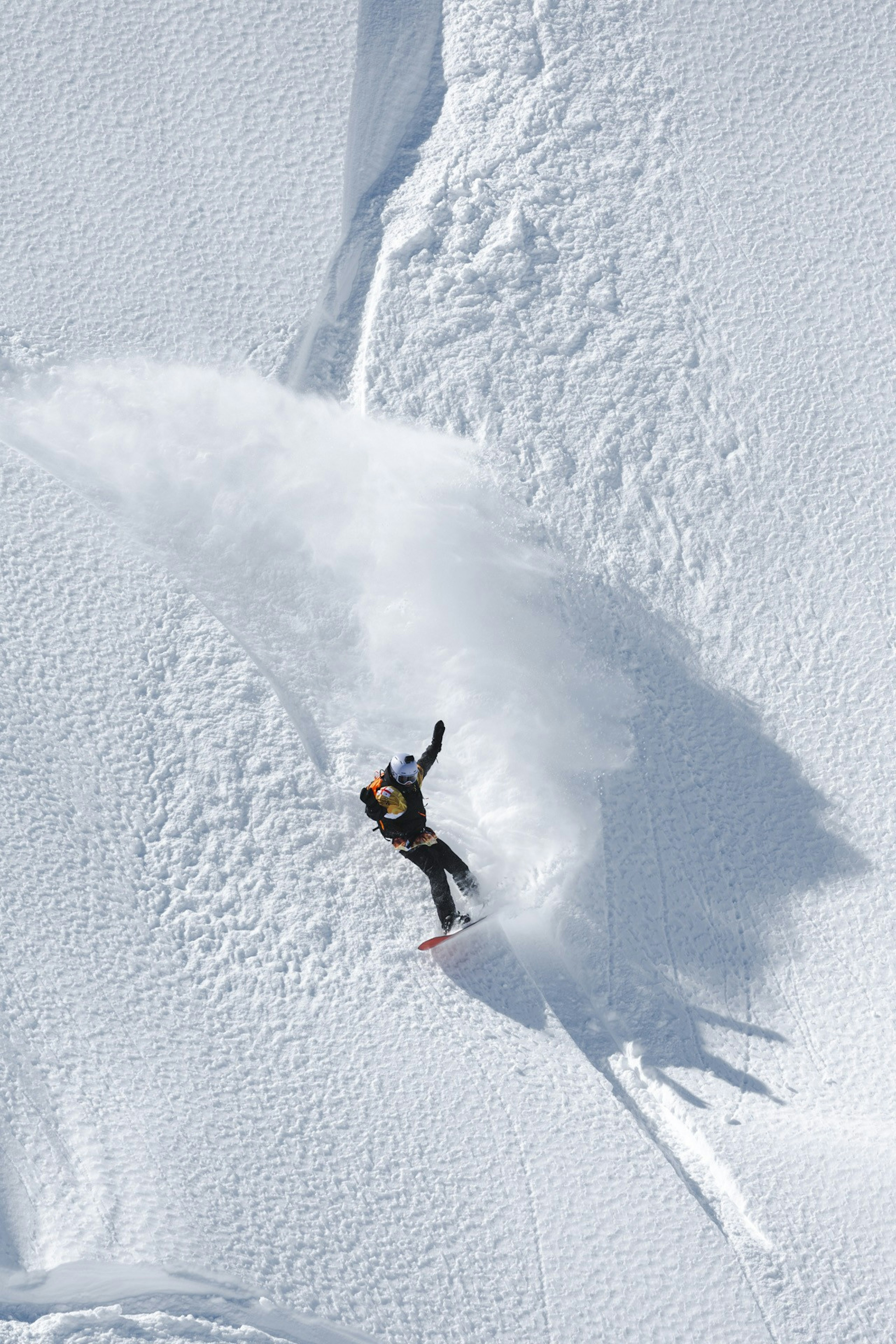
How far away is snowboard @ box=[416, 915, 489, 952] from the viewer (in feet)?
24.4

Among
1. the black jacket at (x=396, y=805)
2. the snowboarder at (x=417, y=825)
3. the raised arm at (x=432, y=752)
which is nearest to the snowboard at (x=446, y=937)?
the snowboarder at (x=417, y=825)

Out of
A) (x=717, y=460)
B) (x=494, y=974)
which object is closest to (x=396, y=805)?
(x=494, y=974)

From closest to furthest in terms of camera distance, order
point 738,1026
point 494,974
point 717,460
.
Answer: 1. point 494,974
2. point 738,1026
3. point 717,460

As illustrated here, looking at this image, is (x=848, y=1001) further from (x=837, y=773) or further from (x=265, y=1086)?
(x=265, y=1086)

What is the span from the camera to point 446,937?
7.46 m

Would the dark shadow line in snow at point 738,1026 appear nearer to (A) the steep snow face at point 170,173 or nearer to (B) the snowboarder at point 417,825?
A: (B) the snowboarder at point 417,825

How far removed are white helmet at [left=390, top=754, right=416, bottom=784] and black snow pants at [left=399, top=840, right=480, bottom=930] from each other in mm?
538

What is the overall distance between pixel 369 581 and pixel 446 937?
2.94 metres

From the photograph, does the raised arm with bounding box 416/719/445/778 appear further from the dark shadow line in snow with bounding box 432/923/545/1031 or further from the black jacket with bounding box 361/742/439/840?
the dark shadow line in snow with bounding box 432/923/545/1031

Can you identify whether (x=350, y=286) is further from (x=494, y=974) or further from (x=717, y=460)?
(x=494, y=974)

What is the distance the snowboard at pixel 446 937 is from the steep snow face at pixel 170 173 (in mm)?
5037

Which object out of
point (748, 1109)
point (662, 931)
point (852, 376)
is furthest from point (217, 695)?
point (852, 376)

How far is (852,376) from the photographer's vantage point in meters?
9.70

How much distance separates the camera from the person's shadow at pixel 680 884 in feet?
25.1
